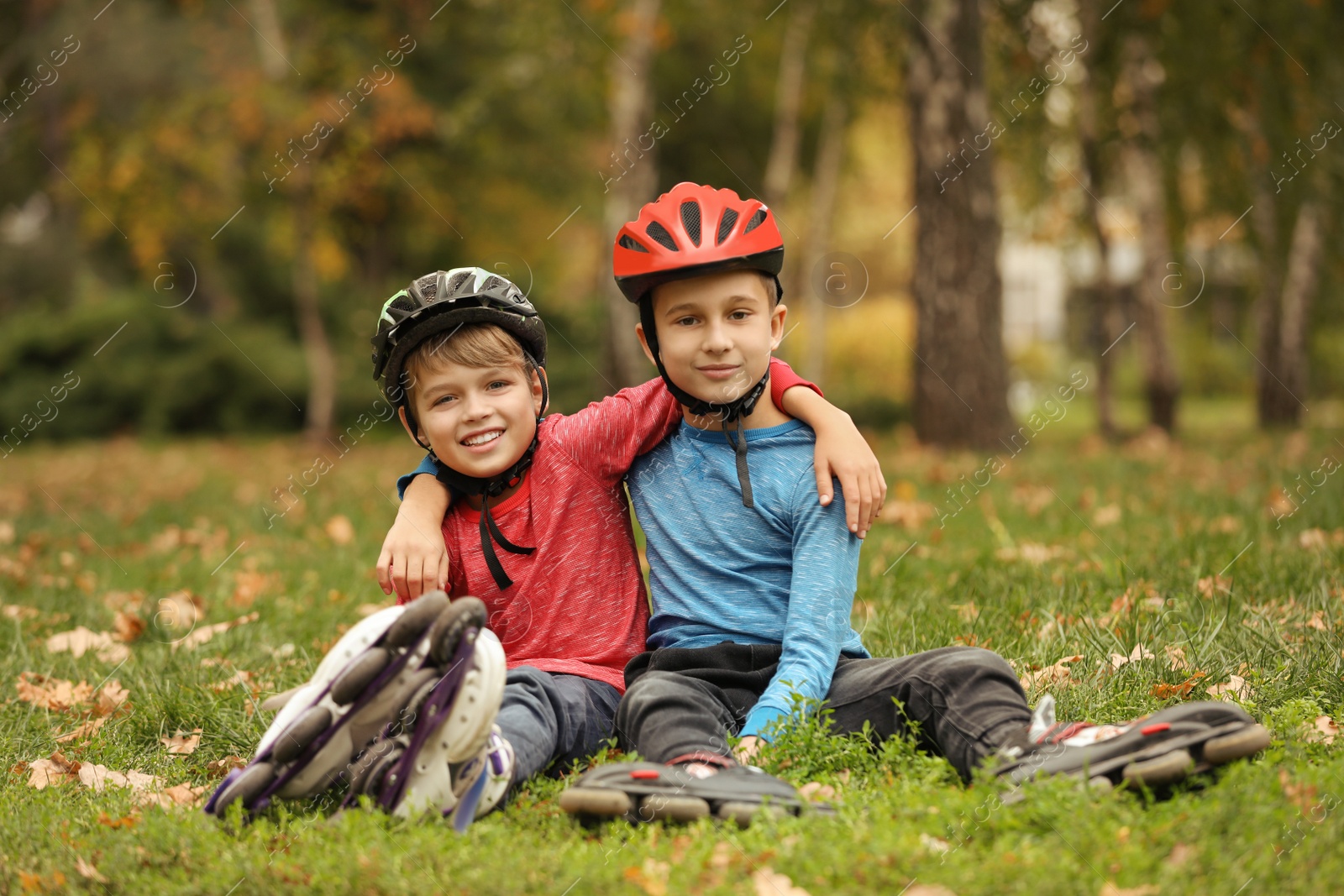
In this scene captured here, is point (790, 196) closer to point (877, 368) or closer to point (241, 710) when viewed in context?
point (877, 368)

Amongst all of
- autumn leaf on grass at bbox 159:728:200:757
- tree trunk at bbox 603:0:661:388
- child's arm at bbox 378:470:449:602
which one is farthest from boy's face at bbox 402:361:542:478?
tree trunk at bbox 603:0:661:388

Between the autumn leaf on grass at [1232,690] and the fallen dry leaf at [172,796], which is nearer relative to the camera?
the fallen dry leaf at [172,796]

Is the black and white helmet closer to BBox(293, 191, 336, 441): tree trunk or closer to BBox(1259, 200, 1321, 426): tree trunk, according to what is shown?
BBox(293, 191, 336, 441): tree trunk

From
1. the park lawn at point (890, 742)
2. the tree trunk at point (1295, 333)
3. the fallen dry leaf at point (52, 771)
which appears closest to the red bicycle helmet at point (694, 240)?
the park lawn at point (890, 742)

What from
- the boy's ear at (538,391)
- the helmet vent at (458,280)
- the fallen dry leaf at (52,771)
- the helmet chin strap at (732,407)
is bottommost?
the fallen dry leaf at (52,771)

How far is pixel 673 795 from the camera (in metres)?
2.32

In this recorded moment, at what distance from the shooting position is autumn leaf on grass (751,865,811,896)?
2.01 m

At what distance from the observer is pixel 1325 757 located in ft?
7.97

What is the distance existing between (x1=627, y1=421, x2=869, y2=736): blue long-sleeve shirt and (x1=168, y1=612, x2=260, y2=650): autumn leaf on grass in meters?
1.90

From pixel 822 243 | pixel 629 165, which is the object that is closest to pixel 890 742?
pixel 629 165

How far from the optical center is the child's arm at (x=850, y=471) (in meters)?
2.71

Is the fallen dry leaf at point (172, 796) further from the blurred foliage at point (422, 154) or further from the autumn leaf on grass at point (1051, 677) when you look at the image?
the blurred foliage at point (422, 154)

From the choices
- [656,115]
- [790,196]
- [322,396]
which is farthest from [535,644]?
[790,196]

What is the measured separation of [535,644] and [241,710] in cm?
92
